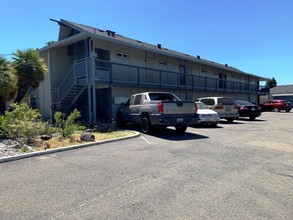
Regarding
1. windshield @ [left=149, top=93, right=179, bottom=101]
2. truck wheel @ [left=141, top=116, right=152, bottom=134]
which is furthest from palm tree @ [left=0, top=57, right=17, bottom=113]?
windshield @ [left=149, top=93, right=179, bottom=101]

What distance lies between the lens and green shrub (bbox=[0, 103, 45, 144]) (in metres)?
9.59

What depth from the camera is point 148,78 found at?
68.3ft

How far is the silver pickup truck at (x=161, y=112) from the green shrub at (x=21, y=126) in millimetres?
4530

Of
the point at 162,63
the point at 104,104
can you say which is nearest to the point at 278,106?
the point at 162,63

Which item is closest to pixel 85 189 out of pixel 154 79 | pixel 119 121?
pixel 119 121

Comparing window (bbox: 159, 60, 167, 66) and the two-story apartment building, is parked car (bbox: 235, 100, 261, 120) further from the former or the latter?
window (bbox: 159, 60, 167, 66)

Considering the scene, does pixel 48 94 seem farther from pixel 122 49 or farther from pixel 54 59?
pixel 122 49

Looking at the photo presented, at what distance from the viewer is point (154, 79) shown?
71.1 feet

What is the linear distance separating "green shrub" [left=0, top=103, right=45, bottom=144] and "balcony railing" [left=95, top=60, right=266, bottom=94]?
18.4ft

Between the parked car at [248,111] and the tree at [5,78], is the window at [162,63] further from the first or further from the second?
the tree at [5,78]

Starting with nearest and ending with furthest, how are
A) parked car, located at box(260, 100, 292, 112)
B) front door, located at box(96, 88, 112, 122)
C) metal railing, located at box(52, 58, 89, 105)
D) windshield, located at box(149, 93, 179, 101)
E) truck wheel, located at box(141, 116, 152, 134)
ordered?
truck wheel, located at box(141, 116, 152, 134) < windshield, located at box(149, 93, 179, 101) < metal railing, located at box(52, 58, 89, 105) < front door, located at box(96, 88, 112, 122) < parked car, located at box(260, 100, 292, 112)

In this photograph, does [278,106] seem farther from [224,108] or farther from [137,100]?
[137,100]

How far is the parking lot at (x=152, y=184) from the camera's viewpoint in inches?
163

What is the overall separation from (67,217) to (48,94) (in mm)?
16959
